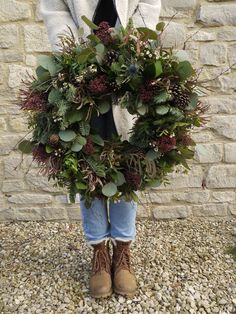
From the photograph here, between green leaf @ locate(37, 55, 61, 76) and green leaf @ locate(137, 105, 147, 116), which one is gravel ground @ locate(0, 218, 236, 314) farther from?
green leaf @ locate(37, 55, 61, 76)

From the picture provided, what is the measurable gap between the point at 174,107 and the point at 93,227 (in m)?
0.68

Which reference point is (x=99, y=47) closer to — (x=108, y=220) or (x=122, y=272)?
(x=108, y=220)

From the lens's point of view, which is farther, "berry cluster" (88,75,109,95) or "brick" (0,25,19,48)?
"brick" (0,25,19,48)

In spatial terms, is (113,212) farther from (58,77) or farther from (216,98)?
(216,98)

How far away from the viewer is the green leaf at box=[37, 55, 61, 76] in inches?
52.7

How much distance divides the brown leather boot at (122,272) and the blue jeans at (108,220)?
6 cm

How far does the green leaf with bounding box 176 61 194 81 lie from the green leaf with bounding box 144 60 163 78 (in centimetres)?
8

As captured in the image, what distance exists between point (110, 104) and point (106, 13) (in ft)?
1.41

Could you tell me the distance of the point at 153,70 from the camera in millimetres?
1271

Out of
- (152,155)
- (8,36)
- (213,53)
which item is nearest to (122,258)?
(152,155)

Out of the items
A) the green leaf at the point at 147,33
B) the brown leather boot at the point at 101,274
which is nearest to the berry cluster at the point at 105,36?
the green leaf at the point at 147,33

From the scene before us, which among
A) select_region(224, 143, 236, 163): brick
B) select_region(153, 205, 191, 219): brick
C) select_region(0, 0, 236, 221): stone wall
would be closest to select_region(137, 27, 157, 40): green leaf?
select_region(0, 0, 236, 221): stone wall

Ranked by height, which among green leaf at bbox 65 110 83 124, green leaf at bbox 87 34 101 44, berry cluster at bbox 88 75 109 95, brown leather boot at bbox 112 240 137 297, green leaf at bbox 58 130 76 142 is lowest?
brown leather boot at bbox 112 240 137 297

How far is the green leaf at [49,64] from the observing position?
1338 mm
